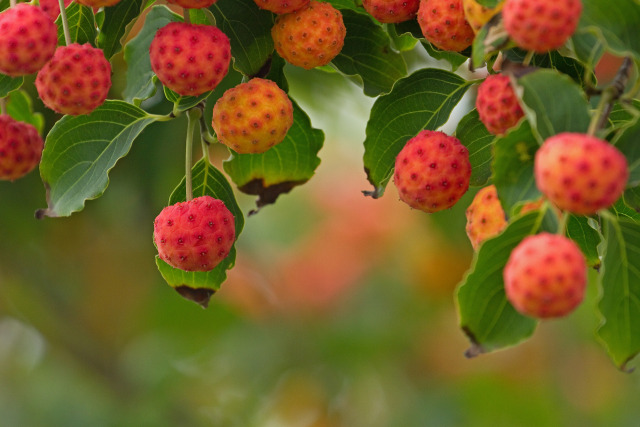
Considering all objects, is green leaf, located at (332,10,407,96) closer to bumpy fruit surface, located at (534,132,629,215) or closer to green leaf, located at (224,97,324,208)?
green leaf, located at (224,97,324,208)

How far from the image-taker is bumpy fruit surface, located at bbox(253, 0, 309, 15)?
3.84ft

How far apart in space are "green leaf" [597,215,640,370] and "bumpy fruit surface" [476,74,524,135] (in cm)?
14

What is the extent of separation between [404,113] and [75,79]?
15.7 inches

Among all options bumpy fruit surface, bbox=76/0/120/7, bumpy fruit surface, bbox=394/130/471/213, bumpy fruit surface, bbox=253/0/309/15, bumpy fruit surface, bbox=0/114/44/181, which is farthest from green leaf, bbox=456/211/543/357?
bumpy fruit surface, bbox=0/114/44/181

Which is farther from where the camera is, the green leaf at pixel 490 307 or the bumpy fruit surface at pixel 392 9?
the bumpy fruit surface at pixel 392 9

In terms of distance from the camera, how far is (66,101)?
1151 millimetres

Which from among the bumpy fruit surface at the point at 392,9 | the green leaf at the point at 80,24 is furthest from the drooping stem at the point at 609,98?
the green leaf at the point at 80,24

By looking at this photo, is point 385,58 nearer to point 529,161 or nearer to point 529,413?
point 529,161

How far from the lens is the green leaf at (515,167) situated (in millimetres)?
943

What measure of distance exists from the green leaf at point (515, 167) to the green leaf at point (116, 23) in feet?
1.64

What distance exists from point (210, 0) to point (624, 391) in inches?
134

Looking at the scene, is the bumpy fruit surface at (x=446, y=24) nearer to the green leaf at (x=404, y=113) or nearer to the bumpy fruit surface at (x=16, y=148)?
the green leaf at (x=404, y=113)

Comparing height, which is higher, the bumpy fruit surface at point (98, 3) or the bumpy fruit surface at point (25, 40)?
the bumpy fruit surface at point (98, 3)

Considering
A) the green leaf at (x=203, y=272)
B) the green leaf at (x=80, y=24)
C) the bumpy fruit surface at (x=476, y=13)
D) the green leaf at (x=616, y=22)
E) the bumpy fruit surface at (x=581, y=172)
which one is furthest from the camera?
the green leaf at (x=203, y=272)
